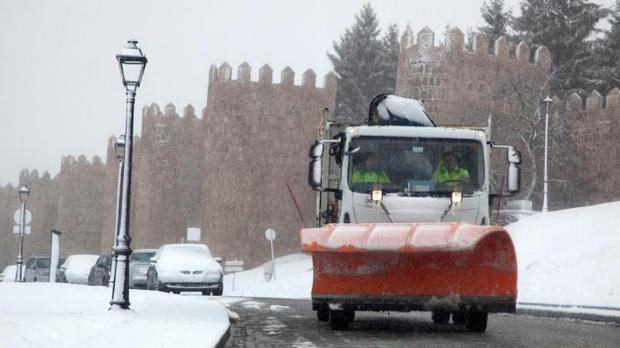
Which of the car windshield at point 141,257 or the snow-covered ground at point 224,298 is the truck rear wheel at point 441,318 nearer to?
the snow-covered ground at point 224,298

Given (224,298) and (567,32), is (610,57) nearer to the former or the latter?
(567,32)

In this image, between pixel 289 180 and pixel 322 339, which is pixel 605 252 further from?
pixel 289 180

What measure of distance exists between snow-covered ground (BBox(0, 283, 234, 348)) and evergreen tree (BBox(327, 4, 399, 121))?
50155mm

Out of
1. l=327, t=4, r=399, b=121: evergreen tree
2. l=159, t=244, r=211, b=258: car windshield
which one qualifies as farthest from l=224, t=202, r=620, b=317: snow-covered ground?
l=327, t=4, r=399, b=121: evergreen tree

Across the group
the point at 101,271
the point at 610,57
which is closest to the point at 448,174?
the point at 101,271

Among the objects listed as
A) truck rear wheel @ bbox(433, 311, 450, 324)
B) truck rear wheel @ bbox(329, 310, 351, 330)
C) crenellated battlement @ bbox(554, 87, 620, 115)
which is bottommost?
truck rear wheel @ bbox(433, 311, 450, 324)

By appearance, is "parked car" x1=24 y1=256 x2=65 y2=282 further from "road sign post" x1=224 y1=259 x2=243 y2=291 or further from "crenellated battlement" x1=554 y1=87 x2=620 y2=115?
"crenellated battlement" x1=554 y1=87 x2=620 y2=115

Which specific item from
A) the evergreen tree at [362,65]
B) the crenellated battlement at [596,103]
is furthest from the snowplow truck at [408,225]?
the evergreen tree at [362,65]

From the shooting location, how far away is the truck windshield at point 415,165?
14.1 meters

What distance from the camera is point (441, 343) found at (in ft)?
39.3

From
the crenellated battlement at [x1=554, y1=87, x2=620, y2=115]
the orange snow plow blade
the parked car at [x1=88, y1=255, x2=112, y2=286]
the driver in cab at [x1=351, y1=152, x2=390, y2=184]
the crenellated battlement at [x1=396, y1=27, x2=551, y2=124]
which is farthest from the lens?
the crenellated battlement at [x1=396, y1=27, x2=551, y2=124]

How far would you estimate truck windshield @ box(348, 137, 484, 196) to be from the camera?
14.1m

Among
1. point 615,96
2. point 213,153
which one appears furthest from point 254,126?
point 615,96

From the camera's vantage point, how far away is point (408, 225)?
41.9 feet
